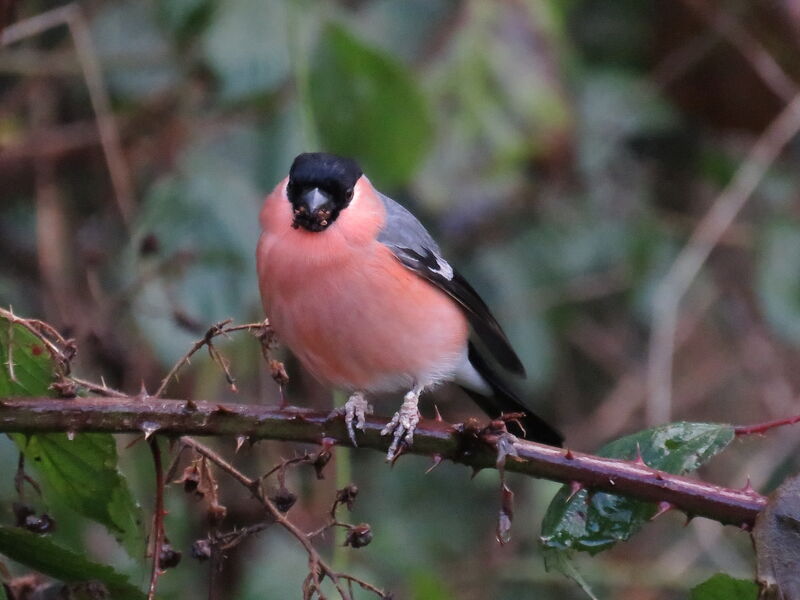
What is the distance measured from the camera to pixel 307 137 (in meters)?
3.33

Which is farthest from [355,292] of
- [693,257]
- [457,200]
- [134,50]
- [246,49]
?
[134,50]

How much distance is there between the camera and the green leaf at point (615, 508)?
75.5 inches

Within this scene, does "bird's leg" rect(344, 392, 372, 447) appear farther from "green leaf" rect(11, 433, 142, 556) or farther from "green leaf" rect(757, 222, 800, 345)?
"green leaf" rect(757, 222, 800, 345)

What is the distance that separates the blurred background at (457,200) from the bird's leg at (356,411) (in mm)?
645

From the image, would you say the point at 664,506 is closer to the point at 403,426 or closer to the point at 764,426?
the point at 764,426

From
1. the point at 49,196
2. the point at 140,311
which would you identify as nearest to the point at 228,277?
the point at 140,311

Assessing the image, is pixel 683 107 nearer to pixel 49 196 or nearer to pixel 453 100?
pixel 453 100

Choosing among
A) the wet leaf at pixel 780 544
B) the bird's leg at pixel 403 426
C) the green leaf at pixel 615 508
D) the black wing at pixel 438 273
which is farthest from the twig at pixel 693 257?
the wet leaf at pixel 780 544

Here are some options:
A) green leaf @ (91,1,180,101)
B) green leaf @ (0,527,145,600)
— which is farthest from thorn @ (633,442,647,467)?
green leaf @ (91,1,180,101)

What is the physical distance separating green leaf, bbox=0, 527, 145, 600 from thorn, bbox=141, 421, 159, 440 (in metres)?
0.25

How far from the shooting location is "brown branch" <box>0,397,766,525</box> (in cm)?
175

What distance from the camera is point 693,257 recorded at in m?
4.19

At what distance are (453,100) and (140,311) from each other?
61.6 inches

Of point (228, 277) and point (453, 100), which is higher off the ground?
point (453, 100)
